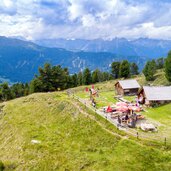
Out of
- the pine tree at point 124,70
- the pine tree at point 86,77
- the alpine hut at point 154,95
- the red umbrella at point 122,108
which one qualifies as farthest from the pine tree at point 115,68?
the red umbrella at point 122,108

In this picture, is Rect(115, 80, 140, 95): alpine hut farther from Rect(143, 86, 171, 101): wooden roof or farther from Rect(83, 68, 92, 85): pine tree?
Rect(83, 68, 92, 85): pine tree

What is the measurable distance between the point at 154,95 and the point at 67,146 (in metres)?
26.9

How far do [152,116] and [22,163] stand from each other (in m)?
25.9

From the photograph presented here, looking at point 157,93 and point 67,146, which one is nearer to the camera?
point 67,146

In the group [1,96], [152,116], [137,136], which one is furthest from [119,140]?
[1,96]

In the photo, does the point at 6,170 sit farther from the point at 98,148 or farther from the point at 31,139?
the point at 98,148

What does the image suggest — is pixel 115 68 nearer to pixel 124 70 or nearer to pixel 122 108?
pixel 124 70

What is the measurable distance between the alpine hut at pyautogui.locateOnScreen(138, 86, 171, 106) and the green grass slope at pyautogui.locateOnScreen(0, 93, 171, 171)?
16735 millimetres

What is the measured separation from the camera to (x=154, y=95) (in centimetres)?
5634

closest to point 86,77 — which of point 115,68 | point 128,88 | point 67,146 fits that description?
point 115,68

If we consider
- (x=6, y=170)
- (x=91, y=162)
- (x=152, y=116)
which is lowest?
(x=6, y=170)

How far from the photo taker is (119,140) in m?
37.5

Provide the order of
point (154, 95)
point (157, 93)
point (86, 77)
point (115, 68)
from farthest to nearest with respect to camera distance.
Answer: point (115, 68) < point (86, 77) < point (157, 93) < point (154, 95)

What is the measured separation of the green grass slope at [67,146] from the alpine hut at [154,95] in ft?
54.9
